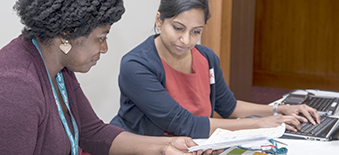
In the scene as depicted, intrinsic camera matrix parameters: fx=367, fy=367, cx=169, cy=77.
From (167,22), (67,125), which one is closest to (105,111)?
(167,22)

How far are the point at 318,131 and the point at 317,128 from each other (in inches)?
1.6

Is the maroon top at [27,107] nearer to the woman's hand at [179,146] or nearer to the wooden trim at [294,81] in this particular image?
the woman's hand at [179,146]

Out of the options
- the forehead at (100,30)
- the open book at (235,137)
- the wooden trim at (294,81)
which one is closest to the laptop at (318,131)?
the open book at (235,137)

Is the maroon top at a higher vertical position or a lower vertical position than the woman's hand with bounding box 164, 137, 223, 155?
higher

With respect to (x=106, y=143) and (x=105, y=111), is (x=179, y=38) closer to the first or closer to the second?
(x=106, y=143)

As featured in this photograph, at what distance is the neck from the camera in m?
1.09

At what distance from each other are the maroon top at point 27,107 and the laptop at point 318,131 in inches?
34.7

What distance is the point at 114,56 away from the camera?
8.39 ft

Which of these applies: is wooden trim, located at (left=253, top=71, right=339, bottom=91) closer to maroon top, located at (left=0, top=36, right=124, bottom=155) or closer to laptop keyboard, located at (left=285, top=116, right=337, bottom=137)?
laptop keyboard, located at (left=285, top=116, right=337, bottom=137)

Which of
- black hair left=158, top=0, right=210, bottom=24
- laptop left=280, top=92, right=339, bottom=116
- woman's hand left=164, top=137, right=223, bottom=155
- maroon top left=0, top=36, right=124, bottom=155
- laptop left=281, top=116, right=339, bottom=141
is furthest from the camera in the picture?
laptop left=280, top=92, right=339, bottom=116

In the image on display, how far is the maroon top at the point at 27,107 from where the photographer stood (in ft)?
2.95

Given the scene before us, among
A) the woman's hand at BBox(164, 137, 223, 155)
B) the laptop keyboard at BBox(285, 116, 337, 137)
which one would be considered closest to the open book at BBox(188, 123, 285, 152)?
the woman's hand at BBox(164, 137, 223, 155)

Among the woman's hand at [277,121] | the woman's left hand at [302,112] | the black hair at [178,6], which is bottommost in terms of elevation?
the woman's hand at [277,121]

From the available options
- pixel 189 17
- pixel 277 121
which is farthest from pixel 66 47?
pixel 277 121
